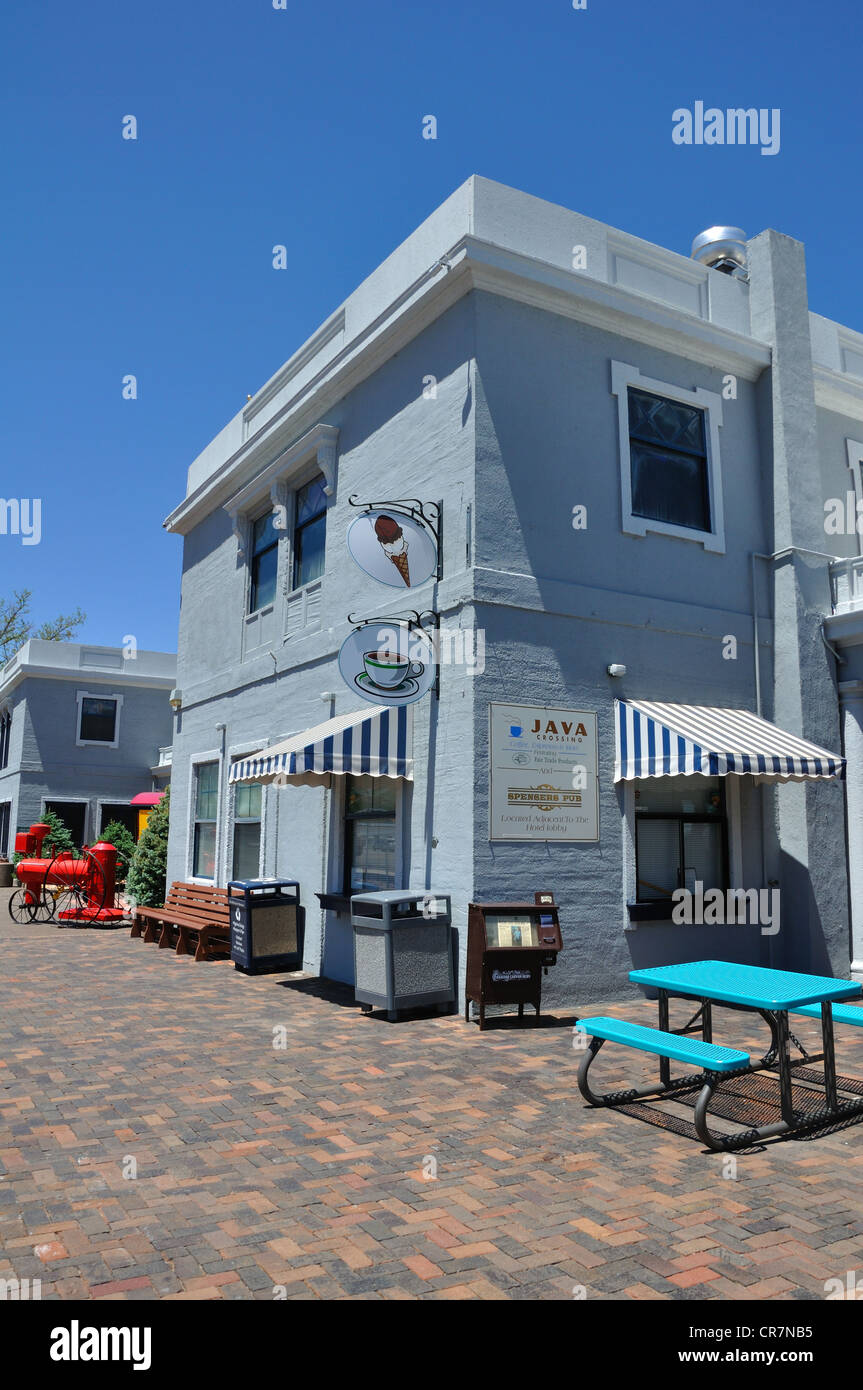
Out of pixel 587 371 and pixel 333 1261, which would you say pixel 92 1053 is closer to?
pixel 333 1261

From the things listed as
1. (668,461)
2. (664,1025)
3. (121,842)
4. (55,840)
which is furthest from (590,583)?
(55,840)

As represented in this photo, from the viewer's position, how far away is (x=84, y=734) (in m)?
30.5

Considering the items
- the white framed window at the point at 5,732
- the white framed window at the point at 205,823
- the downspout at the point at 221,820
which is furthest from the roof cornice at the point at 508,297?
the white framed window at the point at 5,732

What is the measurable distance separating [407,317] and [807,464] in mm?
4951

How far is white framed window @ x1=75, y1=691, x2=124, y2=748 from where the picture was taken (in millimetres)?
30406

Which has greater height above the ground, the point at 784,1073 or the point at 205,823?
the point at 205,823

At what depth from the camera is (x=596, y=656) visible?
31.6 ft

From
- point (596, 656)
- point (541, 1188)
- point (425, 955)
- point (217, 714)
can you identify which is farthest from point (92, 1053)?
point (217, 714)

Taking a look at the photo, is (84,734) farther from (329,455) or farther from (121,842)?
(329,455)

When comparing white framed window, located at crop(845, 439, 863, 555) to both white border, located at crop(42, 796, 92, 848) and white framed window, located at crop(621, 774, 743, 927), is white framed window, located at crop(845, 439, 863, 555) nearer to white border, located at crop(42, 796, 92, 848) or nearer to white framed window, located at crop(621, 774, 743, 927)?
white framed window, located at crop(621, 774, 743, 927)

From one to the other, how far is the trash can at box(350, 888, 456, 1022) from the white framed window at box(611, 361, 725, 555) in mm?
4429

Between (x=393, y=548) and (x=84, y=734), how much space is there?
78.2 ft

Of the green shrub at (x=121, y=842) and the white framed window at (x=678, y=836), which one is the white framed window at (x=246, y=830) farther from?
the green shrub at (x=121, y=842)

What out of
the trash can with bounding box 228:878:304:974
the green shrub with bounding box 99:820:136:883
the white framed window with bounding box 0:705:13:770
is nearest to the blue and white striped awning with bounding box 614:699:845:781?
the trash can with bounding box 228:878:304:974
